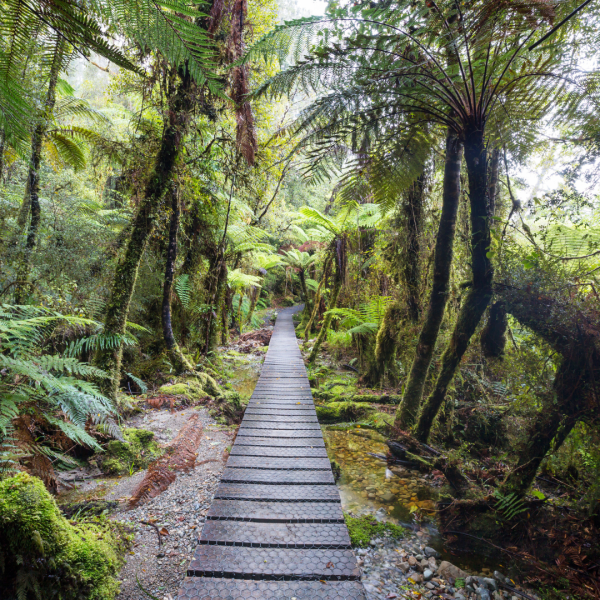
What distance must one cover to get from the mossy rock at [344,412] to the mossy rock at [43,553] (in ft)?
10.8

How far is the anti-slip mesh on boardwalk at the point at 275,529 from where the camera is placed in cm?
161

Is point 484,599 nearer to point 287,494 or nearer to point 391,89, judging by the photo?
point 287,494

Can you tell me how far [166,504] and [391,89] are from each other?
348cm

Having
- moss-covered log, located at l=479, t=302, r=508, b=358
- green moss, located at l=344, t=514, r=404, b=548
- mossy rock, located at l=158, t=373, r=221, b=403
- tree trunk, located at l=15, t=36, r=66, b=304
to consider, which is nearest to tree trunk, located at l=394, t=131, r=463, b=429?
moss-covered log, located at l=479, t=302, r=508, b=358

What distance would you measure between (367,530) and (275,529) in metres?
0.78

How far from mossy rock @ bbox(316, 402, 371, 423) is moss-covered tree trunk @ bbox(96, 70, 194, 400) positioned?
267cm

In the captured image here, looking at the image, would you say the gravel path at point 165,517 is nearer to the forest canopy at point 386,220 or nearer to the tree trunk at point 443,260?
the forest canopy at point 386,220

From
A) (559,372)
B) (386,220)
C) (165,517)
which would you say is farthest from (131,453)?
(386,220)

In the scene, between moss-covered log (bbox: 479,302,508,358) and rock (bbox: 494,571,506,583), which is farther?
moss-covered log (bbox: 479,302,508,358)

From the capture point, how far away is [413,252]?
15.4ft

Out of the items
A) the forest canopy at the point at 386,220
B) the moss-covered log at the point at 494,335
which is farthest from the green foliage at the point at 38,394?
the moss-covered log at the point at 494,335

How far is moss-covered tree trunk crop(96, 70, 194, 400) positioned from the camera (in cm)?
325

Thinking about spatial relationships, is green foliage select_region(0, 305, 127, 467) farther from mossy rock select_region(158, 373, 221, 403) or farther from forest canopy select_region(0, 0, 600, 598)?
mossy rock select_region(158, 373, 221, 403)

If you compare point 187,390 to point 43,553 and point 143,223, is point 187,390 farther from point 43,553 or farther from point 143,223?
point 43,553
